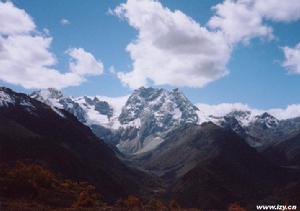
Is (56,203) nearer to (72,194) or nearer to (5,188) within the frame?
(5,188)

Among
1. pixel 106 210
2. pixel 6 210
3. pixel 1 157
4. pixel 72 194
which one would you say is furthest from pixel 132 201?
pixel 1 157

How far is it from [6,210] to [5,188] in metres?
35.1

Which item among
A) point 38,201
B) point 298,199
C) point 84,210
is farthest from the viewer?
point 298,199

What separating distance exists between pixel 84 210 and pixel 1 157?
472 feet

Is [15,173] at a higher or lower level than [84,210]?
higher

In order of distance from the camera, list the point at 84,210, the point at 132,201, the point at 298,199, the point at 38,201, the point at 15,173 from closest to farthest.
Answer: the point at 84,210 → the point at 38,201 → the point at 15,173 → the point at 132,201 → the point at 298,199

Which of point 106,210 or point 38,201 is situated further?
point 38,201

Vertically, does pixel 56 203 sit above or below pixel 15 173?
below

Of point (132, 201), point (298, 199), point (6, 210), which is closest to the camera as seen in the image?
point (6, 210)

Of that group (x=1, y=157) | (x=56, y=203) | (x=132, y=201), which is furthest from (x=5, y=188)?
(x=1, y=157)

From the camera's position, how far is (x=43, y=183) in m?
111

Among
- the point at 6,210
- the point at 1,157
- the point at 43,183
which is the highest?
the point at 1,157

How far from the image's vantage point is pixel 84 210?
66.4m

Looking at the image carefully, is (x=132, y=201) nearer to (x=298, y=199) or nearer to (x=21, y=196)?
(x=21, y=196)
